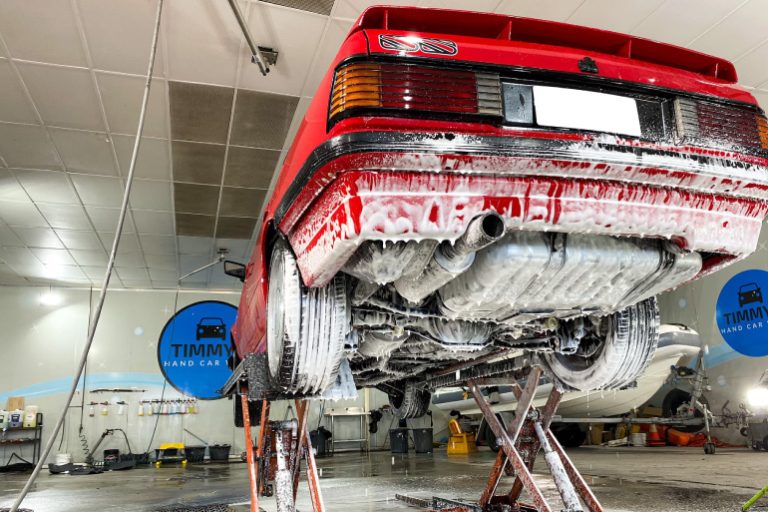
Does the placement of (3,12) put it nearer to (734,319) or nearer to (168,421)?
(168,421)

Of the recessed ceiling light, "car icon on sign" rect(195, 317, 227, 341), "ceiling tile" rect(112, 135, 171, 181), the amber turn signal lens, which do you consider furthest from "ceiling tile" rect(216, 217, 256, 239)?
the amber turn signal lens

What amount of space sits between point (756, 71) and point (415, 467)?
16.5ft

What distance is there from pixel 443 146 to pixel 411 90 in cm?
14

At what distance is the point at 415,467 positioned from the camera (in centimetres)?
594

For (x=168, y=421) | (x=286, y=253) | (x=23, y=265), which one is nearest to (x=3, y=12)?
(x=286, y=253)

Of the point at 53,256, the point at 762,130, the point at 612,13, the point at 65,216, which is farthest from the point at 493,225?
the point at 53,256

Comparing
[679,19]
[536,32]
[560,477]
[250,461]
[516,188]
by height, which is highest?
[679,19]

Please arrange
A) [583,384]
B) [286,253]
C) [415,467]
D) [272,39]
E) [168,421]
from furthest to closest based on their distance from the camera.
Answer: [168,421] → [415,467] → [272,39] → [583,384] → [286,253]

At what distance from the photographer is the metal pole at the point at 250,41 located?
3.12 meters

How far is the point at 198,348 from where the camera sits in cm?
955

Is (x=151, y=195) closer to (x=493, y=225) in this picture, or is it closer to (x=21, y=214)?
(x=21, y=214)

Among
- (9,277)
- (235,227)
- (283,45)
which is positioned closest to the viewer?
(283,45)

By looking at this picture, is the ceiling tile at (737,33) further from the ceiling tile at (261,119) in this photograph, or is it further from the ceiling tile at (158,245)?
the ceiling tile at (158,245)

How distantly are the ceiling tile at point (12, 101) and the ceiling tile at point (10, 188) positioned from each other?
1.17 m
